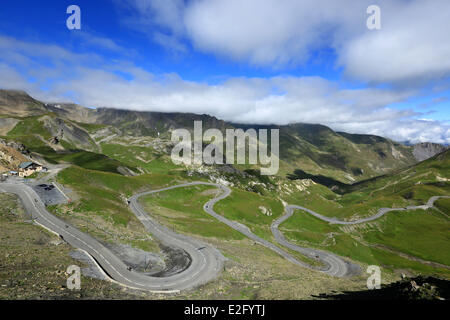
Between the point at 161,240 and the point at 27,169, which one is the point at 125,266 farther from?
the point at 27,169

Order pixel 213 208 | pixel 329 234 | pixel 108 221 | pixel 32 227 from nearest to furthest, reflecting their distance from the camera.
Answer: pixel 32 227, pixel 108 221, pixel 213 208, pixel 329 234

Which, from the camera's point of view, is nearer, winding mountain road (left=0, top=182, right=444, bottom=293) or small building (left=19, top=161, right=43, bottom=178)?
winding mountain road (left=0, top=182, right=444, bottom=293)

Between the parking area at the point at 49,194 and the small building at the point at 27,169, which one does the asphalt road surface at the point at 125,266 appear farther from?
the small building at the point at 27,169

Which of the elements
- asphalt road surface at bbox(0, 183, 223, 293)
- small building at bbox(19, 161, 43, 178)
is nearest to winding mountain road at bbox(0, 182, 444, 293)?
asphalt road surface at bbox(0, 183, 223, 293)

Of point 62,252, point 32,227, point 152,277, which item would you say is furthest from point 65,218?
point 152,277

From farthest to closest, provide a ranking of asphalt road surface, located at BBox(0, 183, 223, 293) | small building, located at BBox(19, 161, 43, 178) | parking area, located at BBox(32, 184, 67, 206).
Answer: small building, located at BBox(19, 161, 43, 178) < parking area, located at BBox(32, 184, 67, 206) < asphalt road surface, located at BBox(0, 183, 223, 293)

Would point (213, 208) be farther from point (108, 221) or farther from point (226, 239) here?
point (108, 221)

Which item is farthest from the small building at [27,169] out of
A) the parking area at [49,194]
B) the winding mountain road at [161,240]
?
the parking area at [49,194]

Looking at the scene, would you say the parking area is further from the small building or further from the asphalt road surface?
the small building
